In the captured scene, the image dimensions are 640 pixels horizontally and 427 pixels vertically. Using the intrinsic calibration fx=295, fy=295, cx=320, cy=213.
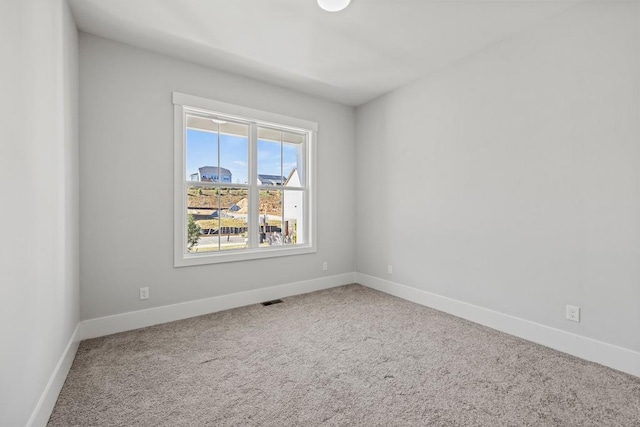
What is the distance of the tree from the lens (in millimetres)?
3297

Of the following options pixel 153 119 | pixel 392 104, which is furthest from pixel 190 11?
pixel 392 104

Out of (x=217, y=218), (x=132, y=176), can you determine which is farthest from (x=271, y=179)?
(x=132, y=176)

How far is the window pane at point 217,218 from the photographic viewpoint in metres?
3.34

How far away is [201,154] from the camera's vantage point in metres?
3.39

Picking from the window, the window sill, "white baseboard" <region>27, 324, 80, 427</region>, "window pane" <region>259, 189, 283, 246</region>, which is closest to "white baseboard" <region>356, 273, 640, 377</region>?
the window sill

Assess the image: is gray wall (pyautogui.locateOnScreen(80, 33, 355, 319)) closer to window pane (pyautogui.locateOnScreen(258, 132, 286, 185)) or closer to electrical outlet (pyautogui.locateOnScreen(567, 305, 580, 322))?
window pane (pyautogui.locateOnScreen(258, 132, 286, 185))

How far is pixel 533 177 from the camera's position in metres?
2.61

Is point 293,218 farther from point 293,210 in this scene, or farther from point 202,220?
point 202,220

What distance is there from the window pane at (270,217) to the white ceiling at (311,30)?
1.48 meters

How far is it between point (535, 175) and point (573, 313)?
1169 millimetres

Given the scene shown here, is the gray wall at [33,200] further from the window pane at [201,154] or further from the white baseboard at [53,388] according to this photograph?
the window pane at [201,154]

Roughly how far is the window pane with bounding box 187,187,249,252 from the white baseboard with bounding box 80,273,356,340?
0.59 metres

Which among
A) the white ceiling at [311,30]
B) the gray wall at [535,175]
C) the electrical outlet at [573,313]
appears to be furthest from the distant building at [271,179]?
the electrical outlet at [573,313]

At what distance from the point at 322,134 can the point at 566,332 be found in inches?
135
